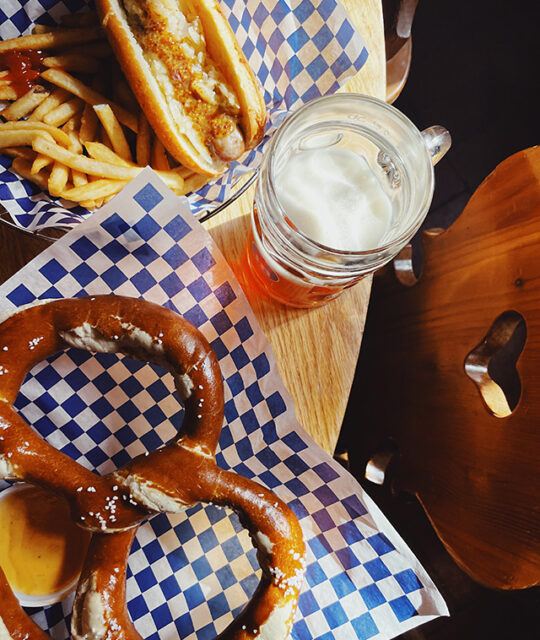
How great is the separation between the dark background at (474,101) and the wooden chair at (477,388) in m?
0.83

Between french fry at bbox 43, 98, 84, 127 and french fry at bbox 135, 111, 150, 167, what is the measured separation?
12 cm

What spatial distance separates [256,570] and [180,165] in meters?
0.75

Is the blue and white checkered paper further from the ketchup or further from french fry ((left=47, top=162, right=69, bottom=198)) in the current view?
the ketchup

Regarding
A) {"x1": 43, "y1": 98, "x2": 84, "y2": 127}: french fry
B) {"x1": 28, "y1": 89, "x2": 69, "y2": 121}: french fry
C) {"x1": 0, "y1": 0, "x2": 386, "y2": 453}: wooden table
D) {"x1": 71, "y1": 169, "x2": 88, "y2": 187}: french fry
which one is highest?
{"x1": 28, "y1": 89, "x2": 69, "y2": 121}: french fry

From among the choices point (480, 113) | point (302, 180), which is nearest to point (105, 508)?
point (302, 180)

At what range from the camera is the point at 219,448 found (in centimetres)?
101

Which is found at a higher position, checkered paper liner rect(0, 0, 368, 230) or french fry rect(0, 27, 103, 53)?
french fry rect(0, 27, 103, 53)

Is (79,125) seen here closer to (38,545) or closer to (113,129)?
(113,129)

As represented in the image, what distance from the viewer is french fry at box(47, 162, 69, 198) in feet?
3.09

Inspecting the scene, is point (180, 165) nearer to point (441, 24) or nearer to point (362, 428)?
point (362, 428)

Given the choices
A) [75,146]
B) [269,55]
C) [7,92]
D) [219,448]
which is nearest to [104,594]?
[219,448]

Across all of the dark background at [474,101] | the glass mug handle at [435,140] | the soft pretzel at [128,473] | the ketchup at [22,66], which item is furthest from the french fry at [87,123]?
the dark background at [474,101]

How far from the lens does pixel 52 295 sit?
94cm

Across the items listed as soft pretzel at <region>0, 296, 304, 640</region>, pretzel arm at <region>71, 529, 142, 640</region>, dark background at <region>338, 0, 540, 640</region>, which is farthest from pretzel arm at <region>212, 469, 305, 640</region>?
dark background at <region>338, 0, 540, 640</region>
